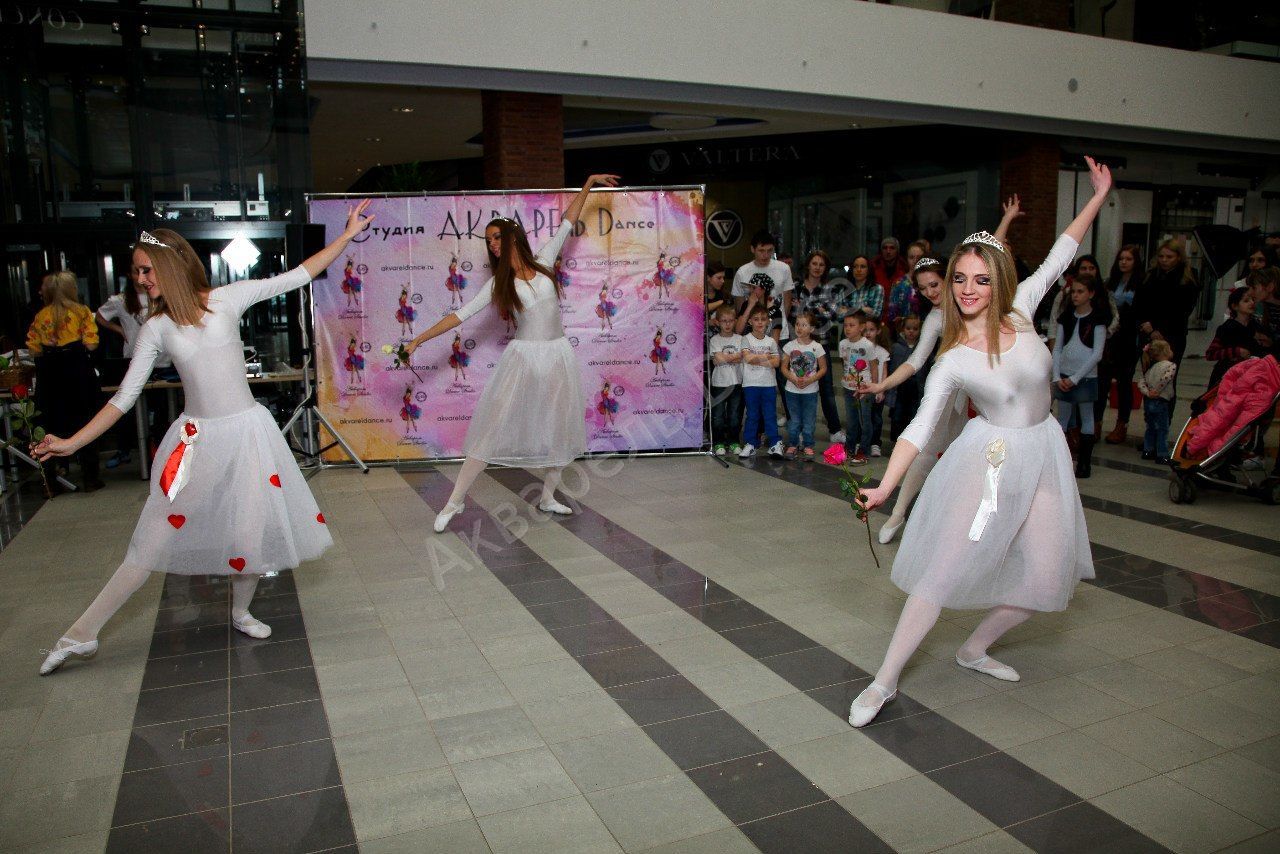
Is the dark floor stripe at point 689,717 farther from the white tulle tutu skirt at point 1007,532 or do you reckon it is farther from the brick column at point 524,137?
the brick column at point 524,137

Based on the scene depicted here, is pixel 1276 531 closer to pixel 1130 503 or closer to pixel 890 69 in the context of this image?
pixel 1130 503

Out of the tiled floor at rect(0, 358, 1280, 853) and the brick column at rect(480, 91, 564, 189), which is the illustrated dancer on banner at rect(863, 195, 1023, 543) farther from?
the brick column at rect(480, 91, 564, 189)

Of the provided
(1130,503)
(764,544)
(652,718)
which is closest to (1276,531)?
(1130,503)

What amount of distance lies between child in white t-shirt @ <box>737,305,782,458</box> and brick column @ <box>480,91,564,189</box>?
4.26 m

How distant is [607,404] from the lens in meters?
8.41

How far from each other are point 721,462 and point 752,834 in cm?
556

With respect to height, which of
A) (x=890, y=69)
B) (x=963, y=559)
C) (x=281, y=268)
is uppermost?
(x=890, y=69)

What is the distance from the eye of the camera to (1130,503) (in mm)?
6789

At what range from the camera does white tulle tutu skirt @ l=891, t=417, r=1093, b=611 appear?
3.51 m

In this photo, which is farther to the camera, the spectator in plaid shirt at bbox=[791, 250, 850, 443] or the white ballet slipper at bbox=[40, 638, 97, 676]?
the spectator in plaid shirt at bbox=[791, 250, 850, 443]

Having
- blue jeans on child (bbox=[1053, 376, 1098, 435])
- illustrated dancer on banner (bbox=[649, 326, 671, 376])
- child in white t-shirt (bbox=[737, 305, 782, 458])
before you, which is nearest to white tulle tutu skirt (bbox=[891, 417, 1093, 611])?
blue jeans on child (bbox=[1053, 376, 1098, 435])

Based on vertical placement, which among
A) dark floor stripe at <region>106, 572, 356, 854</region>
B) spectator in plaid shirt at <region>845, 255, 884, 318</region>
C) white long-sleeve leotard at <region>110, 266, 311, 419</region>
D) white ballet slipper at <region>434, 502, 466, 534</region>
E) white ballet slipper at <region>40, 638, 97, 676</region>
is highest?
spectator in plaid shirt at <region>845, 255, 884, 318</region>

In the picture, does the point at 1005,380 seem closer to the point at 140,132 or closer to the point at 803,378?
the point at 803,378

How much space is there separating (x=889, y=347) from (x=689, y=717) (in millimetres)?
5571
